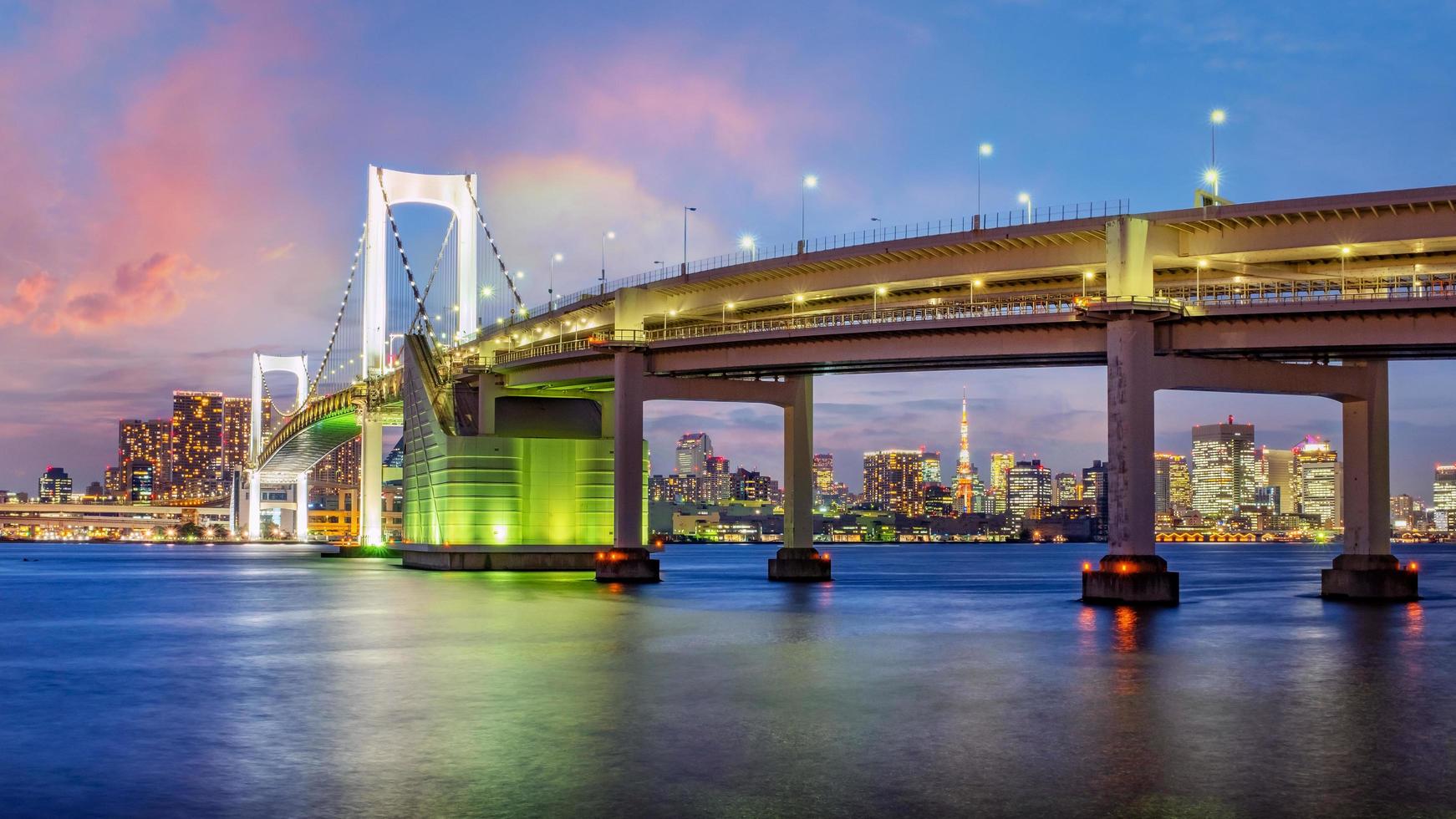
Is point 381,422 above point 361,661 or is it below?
above

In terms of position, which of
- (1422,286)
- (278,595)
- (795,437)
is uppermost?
(1422,286)

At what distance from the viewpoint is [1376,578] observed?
193ft

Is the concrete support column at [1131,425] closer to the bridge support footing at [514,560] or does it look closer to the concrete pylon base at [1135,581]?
the concrete pylon base at [1135,581]

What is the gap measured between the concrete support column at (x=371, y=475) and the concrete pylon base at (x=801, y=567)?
42176 mm

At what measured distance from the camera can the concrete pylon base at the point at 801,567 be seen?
7675 centimetres

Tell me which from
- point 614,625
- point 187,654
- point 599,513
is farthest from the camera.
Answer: point 599,513

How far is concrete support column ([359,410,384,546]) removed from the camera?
111 meters

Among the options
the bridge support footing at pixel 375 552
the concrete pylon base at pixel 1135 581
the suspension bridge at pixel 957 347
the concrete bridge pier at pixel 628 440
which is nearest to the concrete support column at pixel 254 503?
the bridge support footing at pixel 375 552

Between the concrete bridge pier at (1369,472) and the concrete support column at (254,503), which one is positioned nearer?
the concrete bridge pier at (1369,472)

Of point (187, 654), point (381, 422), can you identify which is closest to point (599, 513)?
point (381, 422)

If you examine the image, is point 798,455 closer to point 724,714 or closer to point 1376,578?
point 1376,578

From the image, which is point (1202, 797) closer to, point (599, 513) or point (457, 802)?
point (457, 802)

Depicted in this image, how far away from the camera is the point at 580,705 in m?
25.5

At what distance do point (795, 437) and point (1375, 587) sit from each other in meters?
26.6
